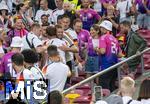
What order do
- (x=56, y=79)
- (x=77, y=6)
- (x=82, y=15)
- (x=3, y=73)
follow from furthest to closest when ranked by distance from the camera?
(x=77, y=6) → (x=82, y=15) → (x=3, y=73) → (x=56, y=79)

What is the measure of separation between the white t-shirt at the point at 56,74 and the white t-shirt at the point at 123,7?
21.8 feet

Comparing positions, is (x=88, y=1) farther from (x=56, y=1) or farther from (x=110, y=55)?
(x=110, y=55)

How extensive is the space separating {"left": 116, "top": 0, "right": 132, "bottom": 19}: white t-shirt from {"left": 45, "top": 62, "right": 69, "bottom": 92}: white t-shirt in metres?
6.64

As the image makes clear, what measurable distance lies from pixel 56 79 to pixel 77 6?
22.9 feet

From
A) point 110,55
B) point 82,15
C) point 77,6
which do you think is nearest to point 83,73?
point 110,55

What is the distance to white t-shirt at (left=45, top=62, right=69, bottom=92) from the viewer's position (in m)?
10.3

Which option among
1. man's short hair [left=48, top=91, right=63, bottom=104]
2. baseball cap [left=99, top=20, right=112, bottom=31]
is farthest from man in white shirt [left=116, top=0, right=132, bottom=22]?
man's short hair [left=48, top=91, right=63, bottom=104]

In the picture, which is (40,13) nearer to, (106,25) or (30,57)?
(106,25)

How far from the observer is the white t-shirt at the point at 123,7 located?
16917mm

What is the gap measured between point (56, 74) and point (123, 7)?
7078mm

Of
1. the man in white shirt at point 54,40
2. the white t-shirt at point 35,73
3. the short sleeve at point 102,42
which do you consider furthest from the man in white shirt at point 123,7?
the white t-shirt at point 35,73

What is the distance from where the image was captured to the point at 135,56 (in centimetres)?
1314

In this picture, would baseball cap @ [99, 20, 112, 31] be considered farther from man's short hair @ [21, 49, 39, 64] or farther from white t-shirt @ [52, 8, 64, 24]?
man's short hair @ [21, 49, 39, 64]

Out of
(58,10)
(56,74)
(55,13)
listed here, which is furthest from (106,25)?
(56,74)
